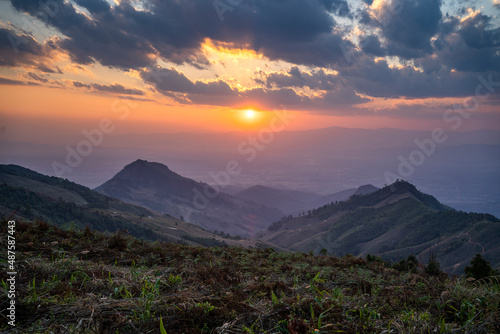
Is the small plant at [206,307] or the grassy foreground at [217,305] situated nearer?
the grassy foreground at [217,305]

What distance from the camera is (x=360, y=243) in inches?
7584

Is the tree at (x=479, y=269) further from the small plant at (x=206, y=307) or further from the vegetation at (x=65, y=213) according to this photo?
the vegetation at (x=65, y=213)

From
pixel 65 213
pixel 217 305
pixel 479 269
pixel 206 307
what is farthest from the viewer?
pixel 65 213

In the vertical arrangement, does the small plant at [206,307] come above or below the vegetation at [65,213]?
above

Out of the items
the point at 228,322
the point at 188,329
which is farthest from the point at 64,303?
the point at 228,322

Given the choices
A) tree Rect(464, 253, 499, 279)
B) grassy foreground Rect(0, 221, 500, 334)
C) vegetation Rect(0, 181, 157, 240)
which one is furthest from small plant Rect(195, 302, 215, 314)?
vegetation Rect(0, 181, 157, 240)

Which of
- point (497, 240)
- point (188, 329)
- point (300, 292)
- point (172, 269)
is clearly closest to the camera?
point (188, 329)

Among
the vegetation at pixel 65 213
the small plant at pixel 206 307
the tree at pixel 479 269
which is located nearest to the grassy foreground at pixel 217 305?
the small plant at pixel 206 307

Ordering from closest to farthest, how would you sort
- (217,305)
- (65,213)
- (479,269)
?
1. (217,305)
2. (479,269)
3. (65,213)

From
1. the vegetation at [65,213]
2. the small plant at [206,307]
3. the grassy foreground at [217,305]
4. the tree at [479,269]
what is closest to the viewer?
the grassy foreground at [217,305]

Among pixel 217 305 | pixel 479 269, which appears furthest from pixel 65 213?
pixel 217 305

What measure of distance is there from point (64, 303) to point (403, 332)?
5.56 meters

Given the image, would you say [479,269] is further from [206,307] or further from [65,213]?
[65,213]

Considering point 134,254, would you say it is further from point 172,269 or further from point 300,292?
point 300,292
